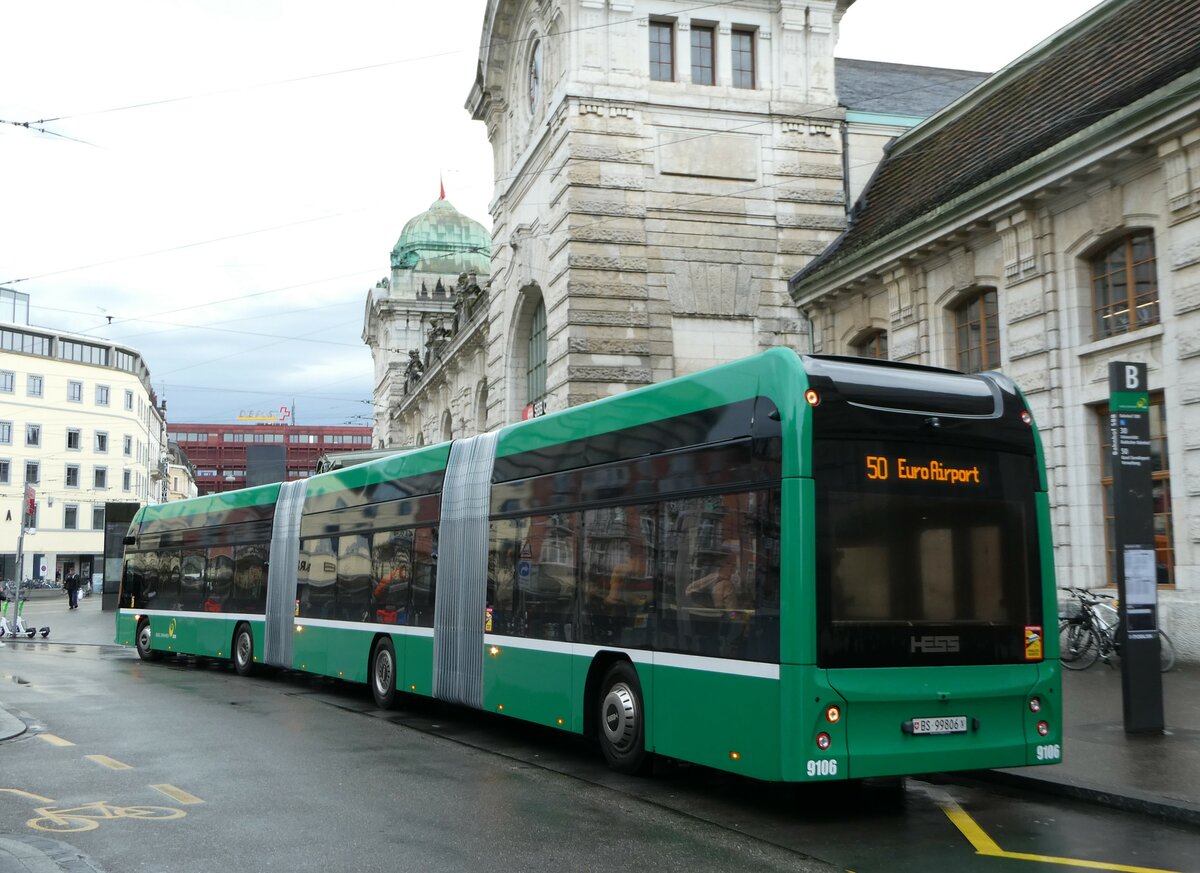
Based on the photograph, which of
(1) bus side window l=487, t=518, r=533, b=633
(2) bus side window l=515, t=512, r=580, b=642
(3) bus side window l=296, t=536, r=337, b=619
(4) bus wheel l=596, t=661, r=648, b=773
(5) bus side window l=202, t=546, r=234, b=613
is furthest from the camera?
(5) bus side window l=202, t=546, r=234, b=613

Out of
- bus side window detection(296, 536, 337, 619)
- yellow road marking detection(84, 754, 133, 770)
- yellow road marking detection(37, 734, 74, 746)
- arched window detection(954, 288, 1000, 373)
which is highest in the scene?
arched window detection(954, 288, 1000, 373)

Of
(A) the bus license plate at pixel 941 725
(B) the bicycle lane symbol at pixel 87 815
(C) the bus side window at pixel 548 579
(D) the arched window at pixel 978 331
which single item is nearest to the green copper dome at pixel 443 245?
(D) the arched window at pixel 978 331

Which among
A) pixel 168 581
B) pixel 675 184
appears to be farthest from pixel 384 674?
pixel 675 184

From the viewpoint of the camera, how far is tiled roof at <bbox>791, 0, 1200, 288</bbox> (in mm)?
17078

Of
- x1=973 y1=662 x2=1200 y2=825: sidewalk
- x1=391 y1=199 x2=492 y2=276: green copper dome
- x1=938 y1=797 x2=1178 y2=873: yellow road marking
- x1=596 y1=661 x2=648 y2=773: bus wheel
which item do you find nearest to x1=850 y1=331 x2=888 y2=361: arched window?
x1=973 y1=662 x2=1200 y2=825: sidewalk

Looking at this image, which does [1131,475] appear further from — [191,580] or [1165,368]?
[191,580]

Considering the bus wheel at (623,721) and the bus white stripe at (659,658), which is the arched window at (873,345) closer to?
the bus white stripe at (659,658)

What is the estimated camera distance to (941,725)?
8141 millimetres

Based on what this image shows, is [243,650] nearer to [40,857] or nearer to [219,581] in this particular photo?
[219,581]

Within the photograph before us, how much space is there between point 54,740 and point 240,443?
163 meters

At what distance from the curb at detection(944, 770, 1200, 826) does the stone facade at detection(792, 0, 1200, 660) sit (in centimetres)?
709

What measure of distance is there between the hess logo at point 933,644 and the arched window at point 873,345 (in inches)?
602

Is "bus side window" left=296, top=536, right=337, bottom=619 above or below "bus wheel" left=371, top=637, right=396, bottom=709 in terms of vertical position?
above

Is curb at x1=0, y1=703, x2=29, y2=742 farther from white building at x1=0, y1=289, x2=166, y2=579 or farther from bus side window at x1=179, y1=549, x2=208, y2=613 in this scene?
white building at x1=0, y1=289, x2=166, y2=579
